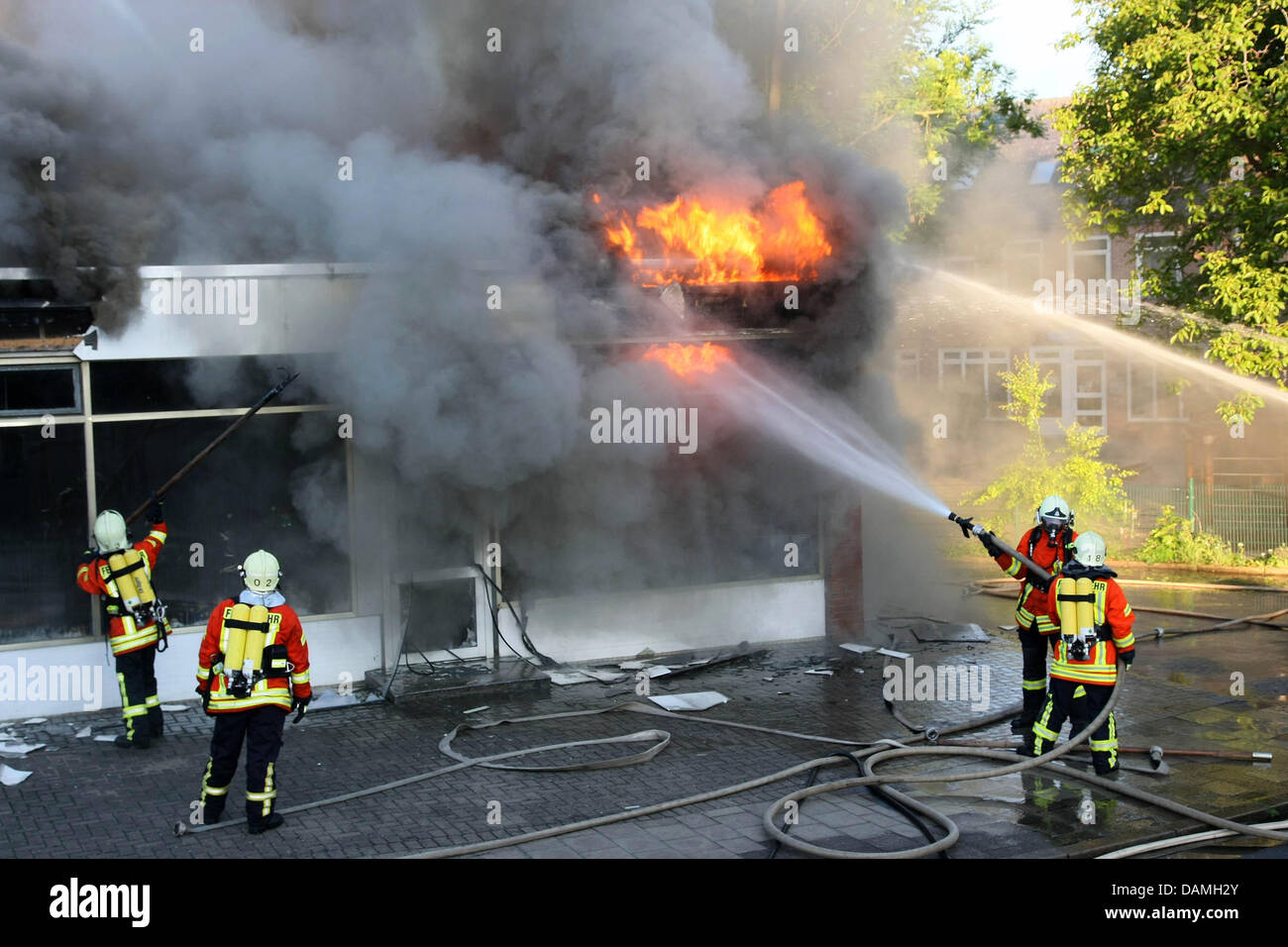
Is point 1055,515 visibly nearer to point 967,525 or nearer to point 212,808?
point 967,525

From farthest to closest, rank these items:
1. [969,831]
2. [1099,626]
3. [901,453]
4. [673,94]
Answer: [901,453], [673,94], [1099,626], [969,831]

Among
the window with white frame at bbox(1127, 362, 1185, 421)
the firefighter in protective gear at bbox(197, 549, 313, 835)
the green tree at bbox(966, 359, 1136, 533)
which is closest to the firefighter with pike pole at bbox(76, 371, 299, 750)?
the firefighter in protective gear at bbox(197, 549, 313, 835)

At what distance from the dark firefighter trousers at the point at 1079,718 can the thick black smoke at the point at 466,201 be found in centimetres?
421

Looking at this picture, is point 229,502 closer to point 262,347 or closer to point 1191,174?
point 262,347

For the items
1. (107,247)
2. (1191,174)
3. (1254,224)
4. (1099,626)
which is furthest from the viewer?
(1191,174)

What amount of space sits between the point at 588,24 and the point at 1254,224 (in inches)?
351

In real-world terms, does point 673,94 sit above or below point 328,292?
above

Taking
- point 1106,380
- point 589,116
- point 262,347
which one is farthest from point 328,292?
point 1106,380

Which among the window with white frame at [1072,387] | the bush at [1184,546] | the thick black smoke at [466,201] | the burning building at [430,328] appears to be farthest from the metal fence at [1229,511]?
the window with white frame at [1072,387]

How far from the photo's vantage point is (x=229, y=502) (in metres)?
9.84

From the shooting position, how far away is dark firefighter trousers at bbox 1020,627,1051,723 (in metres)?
8.66

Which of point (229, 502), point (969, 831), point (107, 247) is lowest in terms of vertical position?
point (969, 831)

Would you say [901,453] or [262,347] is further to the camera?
[901,453]

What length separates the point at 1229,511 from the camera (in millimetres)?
17109
